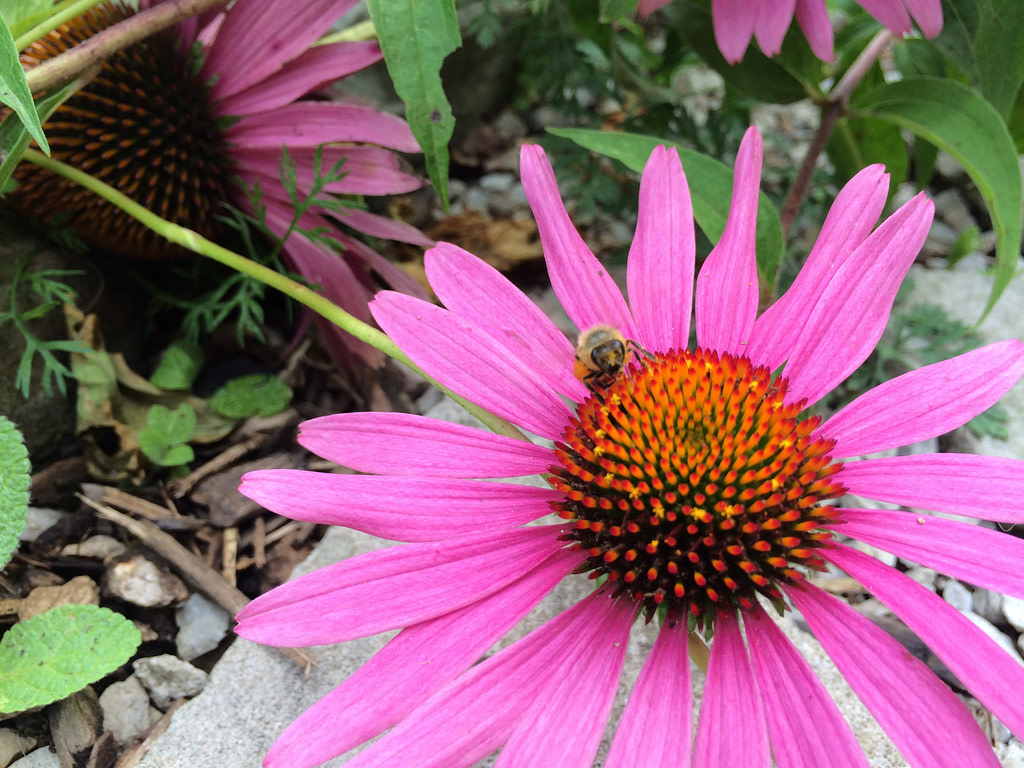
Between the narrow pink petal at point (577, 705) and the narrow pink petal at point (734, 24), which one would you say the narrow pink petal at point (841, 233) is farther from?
the narrow pink petal at point (577, 705)

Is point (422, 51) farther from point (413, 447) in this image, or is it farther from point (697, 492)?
point (697, 492)

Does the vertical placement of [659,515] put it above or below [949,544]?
below

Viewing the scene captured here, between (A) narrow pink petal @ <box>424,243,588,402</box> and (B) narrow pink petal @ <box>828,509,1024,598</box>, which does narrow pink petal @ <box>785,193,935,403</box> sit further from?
(A) narrow pink petal @ <box>424,243,588,402</box>

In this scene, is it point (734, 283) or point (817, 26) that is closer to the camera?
point (734, 283)

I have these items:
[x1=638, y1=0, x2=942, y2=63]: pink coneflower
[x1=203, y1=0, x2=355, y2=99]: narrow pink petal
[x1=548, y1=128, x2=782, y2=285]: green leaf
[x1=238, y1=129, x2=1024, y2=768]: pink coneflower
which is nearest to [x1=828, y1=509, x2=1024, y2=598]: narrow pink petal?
[x1=238, y1=129, x2=1024, y2=768]: pink coneflower

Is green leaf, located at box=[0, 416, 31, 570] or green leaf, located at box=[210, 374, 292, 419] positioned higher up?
green leaf, located at box=[210, 374, 292, 419]

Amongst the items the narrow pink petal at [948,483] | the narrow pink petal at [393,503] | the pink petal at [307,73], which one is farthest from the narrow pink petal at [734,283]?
the pink petal at [307,73]

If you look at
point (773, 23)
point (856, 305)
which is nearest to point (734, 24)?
point (773, 23)
